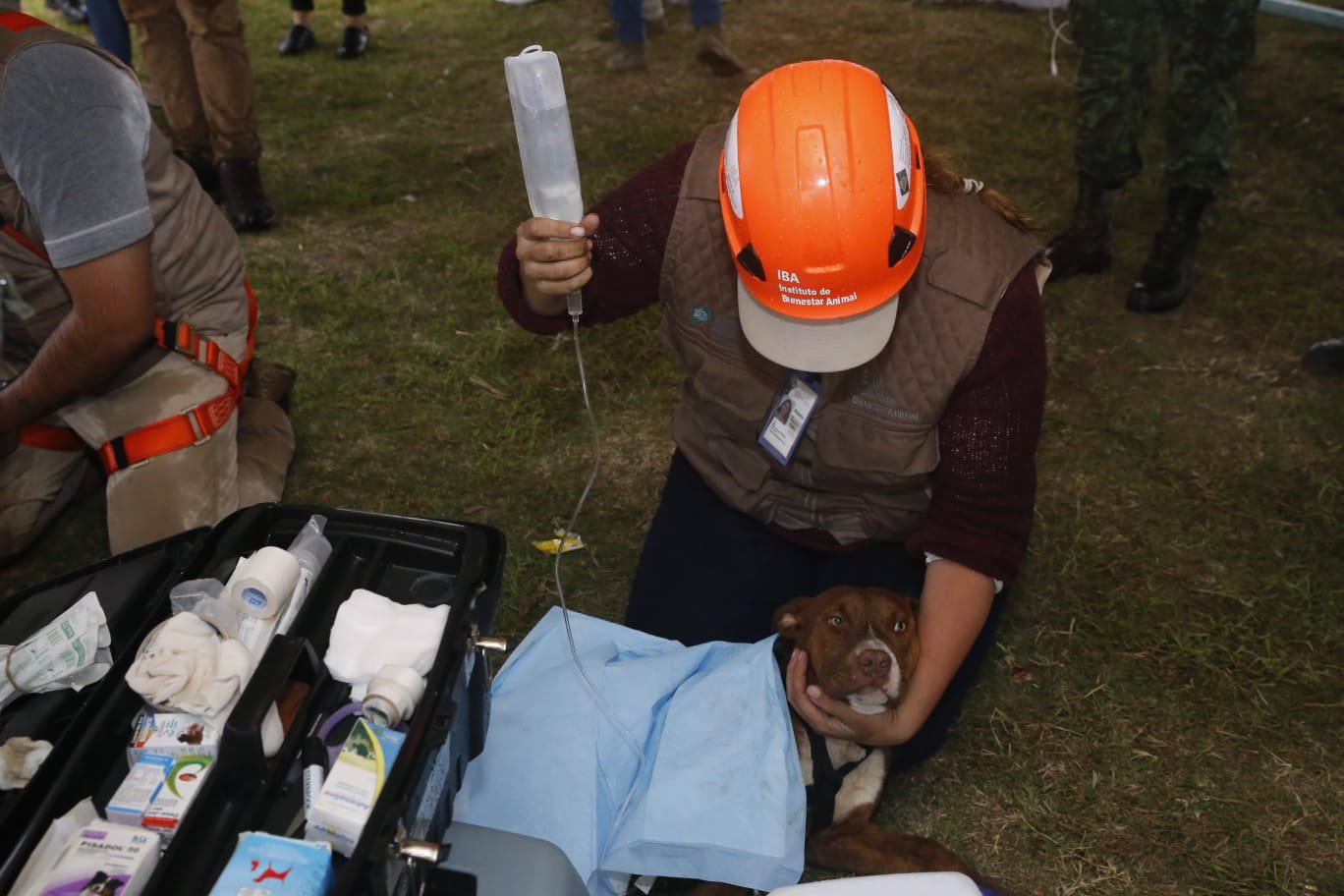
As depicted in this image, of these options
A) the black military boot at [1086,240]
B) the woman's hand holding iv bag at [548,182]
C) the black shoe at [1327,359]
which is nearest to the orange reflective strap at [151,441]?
the woman's hand holding iv bag at [548,182]

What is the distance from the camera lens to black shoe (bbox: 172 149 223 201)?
418 cm

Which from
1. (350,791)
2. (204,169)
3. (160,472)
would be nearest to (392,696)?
(350,791)

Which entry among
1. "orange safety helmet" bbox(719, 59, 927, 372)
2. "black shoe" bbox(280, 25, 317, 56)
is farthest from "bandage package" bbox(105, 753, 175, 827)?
"black shoe" bbox(280, 25, 317, 56)

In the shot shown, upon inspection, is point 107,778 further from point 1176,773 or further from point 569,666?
point 1176,773

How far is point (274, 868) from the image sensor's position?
1042 millimetres

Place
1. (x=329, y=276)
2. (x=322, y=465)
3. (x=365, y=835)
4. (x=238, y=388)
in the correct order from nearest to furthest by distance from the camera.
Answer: (x=365, y=835) < (x=238, y=388) < (x=322, y=465) < (x=329, y=276)

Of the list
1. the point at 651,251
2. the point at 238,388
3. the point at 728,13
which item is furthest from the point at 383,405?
the point at 728,13

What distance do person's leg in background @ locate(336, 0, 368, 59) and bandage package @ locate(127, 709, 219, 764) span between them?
5.34 m

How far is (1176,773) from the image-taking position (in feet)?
6.84

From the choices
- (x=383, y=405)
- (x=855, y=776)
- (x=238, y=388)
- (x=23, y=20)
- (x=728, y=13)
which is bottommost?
(x=728, y=13)

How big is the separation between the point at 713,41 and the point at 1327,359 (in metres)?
3.24

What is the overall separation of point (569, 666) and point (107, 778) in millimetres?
809

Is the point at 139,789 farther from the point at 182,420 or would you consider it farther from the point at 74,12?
the point at 74,12

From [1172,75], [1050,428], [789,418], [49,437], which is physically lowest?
[1050,428]
